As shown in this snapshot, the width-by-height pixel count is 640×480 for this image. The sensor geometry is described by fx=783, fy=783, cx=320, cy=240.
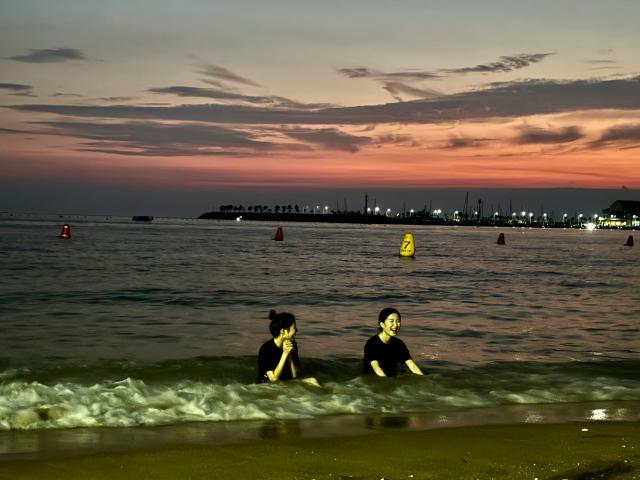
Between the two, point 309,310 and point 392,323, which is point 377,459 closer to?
point 392,323

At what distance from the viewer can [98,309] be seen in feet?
71.4

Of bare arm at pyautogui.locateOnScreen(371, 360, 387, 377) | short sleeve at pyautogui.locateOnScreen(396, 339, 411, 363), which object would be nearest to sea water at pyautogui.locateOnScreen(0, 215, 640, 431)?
bare arm at pyautogui.locateOnScreen(371, 360, 387, 377)

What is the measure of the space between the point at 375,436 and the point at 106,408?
3.38 metres

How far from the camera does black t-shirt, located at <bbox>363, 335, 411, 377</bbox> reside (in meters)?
11.5

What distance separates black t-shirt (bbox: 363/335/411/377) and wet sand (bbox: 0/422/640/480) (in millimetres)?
3160

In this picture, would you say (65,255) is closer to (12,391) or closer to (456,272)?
(456,272)

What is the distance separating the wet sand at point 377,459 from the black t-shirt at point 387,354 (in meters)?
3.16

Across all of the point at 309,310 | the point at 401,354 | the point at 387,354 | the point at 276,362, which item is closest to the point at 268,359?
the point at 276,362

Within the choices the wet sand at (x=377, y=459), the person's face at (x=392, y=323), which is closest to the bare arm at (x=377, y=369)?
the person's face at (x=392, y=323)

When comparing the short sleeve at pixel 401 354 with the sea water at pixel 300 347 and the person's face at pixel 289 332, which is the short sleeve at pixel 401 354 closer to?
the sea water at pixel 300 347

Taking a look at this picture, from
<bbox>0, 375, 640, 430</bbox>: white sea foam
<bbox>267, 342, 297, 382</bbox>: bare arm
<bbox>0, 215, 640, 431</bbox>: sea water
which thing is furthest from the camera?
<bbox>267, 342, 297, 382</bbox>: bare arm

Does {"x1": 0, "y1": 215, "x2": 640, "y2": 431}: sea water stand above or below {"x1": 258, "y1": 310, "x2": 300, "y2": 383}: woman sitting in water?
below

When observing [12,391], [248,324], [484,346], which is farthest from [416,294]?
[12,391]

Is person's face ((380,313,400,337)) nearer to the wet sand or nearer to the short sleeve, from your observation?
the short sleeve
